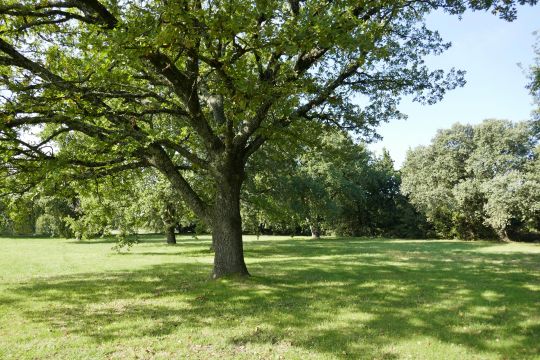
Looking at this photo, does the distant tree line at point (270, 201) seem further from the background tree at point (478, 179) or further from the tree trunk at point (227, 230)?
the background tree at point (478, 179)

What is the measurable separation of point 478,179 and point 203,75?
130 feet

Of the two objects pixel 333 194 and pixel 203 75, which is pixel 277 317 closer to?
pixel 203 75

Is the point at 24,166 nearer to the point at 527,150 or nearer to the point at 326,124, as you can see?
the point at 326,124

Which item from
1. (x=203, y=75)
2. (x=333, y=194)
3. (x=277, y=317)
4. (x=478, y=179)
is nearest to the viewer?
(x=277, y=317)

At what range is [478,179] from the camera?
43.2m

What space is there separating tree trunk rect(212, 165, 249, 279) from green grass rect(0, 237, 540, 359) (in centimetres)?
68

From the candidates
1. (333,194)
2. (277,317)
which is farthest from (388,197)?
(277,317)

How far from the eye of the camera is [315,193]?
4066cm

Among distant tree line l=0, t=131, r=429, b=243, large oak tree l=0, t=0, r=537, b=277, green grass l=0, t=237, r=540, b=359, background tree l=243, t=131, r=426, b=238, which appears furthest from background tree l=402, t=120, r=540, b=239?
large oak tree l=0, t=0, r=537, b=277

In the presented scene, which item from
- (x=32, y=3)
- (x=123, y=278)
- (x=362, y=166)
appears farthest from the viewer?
(x=362, y=166)

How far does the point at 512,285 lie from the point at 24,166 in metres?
15.6

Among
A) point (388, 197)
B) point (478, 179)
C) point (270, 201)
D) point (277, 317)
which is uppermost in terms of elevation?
point (478, 179)

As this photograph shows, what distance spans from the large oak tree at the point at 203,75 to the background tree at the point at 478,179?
2905 centimetres

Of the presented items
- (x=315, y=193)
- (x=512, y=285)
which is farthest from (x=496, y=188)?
(x=512, y=285)
